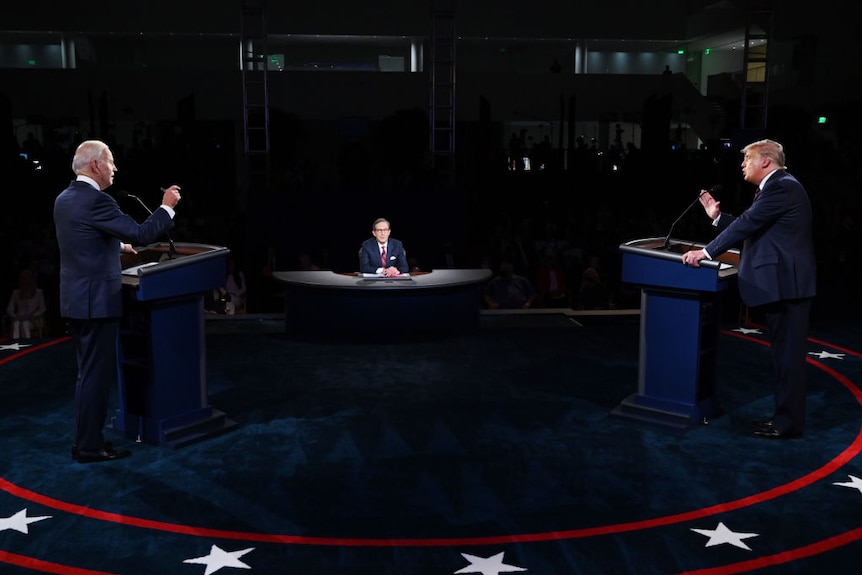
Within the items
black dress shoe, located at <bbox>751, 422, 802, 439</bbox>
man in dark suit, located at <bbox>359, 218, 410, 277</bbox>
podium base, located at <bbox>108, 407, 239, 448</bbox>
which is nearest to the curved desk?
man in dark suit, located at <bbox>359, 218, 410, 277</bbox>

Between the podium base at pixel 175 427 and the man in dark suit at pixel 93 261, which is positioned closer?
the man in dark suit at pixel 93 261

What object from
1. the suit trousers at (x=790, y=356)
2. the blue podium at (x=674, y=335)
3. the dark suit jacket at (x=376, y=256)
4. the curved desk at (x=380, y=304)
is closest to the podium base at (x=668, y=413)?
the blue podium at (x=674, y=335)

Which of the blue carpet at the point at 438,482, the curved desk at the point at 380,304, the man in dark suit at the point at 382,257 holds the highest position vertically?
the man in dark suit at the point at 382,257

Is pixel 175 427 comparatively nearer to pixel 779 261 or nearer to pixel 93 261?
pixel 93 261

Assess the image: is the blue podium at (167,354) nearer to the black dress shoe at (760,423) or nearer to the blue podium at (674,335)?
the blue podium at (674,335)

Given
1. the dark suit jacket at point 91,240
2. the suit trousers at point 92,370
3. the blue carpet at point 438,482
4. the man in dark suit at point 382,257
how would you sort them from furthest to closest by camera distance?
the man in dark suit at point 382,257 → the suit trousers at point 92,370 → the dark suit jacket at point 91,240 → the blue carpet at point 438,482

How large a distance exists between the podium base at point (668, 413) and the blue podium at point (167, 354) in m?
2.24

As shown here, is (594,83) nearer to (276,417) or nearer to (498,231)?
(498,231)

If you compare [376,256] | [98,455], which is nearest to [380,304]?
[376,256]

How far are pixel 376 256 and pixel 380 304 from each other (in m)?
0.50

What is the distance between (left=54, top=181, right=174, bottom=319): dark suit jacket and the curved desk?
307cm

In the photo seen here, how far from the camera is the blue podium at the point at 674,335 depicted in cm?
454

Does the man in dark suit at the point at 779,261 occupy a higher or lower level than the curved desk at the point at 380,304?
higher

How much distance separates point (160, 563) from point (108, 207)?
167cm
